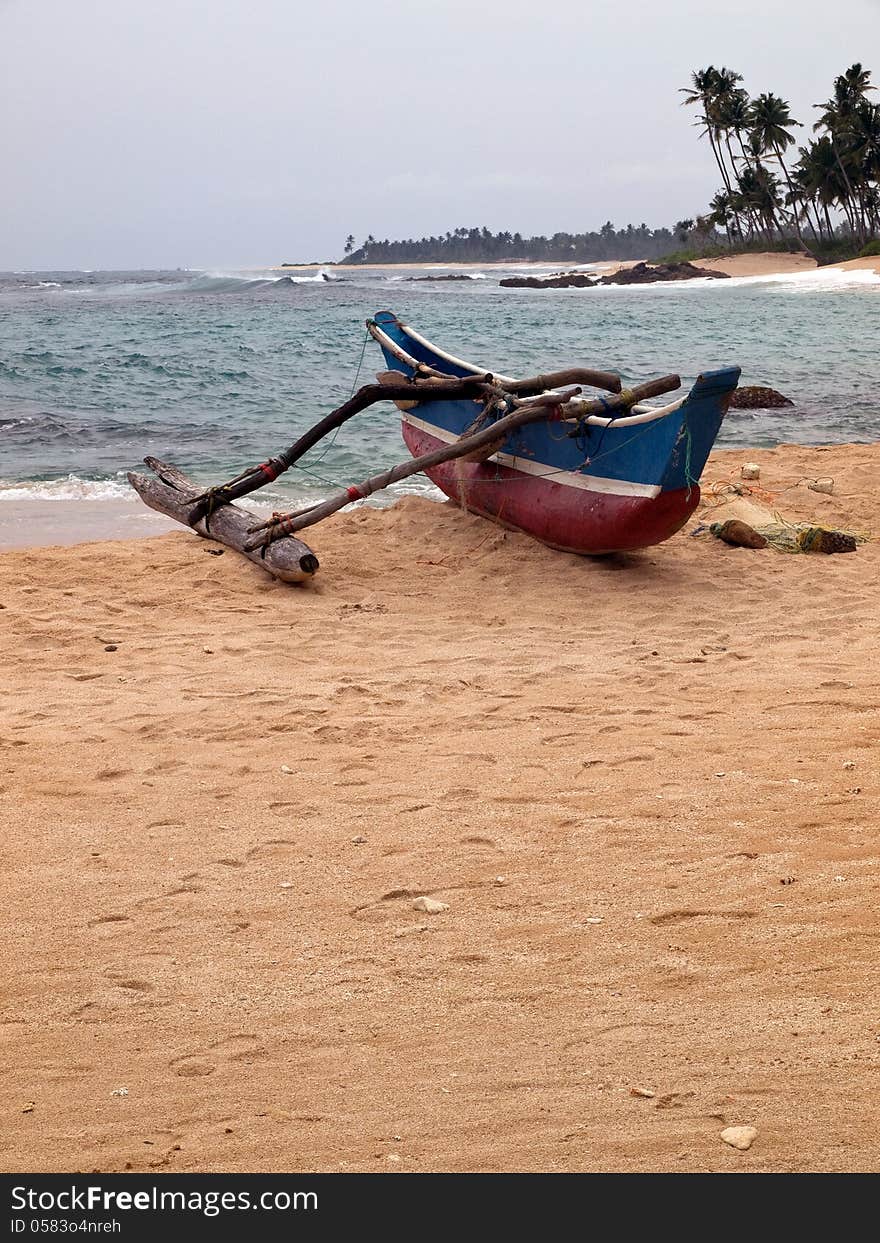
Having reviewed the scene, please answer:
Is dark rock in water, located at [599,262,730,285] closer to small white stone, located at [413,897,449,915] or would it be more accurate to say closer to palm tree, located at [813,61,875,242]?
palm tree, located at [813,61,875,242]

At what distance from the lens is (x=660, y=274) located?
212ft

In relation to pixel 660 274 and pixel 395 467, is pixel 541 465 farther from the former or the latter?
pixel 660 274

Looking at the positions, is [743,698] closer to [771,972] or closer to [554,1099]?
[771,972]

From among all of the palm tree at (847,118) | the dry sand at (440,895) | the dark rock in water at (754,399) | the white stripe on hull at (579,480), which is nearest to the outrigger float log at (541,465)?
the white stripe on hull at (579,480)

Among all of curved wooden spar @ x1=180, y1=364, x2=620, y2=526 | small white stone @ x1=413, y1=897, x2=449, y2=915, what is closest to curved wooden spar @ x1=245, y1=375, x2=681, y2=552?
curved wooden spar @ x1=180, y1=364, x2=620, y2=526

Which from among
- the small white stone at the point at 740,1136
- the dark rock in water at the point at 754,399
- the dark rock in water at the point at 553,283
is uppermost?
the dark rock in water at the point at 553,283

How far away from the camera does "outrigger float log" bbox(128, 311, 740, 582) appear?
6754mm

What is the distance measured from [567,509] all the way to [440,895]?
4.51 m

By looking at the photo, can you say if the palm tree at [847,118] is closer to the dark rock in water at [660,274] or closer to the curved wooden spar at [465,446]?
the dark rock in water at [660,274]

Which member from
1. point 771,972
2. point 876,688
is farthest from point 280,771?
point 876,688

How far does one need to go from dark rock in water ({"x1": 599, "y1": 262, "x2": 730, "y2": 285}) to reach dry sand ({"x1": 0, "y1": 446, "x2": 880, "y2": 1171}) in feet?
193

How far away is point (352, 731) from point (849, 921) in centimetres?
207

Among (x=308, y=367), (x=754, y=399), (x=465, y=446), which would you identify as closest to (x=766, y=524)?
(x=465, y=446)

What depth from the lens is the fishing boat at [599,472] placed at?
21.7ft
